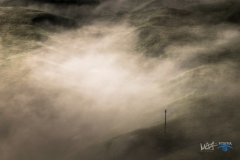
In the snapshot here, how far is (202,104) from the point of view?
5638cm

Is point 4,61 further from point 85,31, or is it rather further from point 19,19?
point 85,31

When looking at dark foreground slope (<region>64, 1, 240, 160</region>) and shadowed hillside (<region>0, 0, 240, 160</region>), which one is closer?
dark foreground slope (<region>64, 1, 240, 160</region>)

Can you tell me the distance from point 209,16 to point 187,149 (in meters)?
83.3

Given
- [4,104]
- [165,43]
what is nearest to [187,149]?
[4,104]
